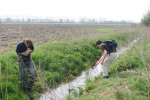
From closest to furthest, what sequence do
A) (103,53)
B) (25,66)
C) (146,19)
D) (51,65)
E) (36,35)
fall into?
1. (25,66)
2. (103,53)
3. (51,65)
4. (36,35)
5. (146,19)

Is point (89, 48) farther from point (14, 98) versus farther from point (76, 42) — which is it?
point (14, 98)

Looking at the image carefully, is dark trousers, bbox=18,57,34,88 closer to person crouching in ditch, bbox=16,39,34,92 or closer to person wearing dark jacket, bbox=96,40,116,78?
person crouching in ditch, bbox=16,39,34,92

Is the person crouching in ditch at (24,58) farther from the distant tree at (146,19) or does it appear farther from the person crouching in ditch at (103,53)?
the distant tree at (146,19)

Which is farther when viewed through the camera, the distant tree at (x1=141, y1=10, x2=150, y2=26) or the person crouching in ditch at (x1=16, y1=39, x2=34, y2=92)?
the distant tree at (x1=141, y1=10, x2=150, y2=26)

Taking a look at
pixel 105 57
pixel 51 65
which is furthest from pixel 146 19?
pixel 105 57

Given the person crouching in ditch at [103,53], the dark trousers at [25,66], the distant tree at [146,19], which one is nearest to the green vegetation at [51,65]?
the dark trousers at [25,66]

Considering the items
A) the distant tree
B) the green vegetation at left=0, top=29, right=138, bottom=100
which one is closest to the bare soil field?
the green vegetation at left=0, top=29, right=138, bottom=100

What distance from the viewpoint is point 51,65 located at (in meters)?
8.02

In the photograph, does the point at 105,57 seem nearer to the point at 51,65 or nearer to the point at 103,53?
the point at 103,53

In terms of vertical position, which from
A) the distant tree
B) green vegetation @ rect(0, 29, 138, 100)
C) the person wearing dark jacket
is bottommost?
green vegetation @ rect(0, 29, 138, 100)

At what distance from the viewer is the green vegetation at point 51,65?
5.48 m

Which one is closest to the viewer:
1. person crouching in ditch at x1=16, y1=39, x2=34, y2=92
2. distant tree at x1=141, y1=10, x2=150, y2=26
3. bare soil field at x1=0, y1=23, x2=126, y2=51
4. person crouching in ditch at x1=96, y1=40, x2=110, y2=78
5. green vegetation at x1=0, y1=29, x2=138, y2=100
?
person crouching in ditch at x1=16, y1=39, x2=34, y2=92

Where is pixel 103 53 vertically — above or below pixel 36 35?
below

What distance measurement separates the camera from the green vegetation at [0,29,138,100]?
548cm
